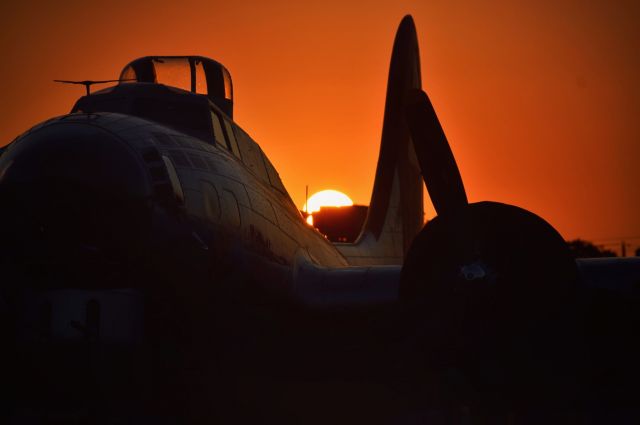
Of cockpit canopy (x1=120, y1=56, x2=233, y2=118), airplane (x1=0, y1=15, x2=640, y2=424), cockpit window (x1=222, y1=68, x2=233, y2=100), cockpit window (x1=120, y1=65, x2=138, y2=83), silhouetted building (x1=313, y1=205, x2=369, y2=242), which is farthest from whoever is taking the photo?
silhouetted building (x1=313, y1=205, x2=369, y2=242)

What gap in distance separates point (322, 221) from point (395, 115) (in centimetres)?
6540

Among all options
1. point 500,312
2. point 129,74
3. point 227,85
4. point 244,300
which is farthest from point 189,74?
point 500,312

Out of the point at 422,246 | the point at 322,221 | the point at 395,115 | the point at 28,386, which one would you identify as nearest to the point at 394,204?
the point at 395,115

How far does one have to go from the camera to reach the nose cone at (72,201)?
7.73 metres

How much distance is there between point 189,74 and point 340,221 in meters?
77.1

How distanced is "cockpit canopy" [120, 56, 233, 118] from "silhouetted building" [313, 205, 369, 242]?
7414 cm

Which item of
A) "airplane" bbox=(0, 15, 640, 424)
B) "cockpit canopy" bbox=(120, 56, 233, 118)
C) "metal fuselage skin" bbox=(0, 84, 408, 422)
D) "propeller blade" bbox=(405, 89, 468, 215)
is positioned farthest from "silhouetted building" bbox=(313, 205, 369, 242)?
"metal fuselage skin" bbox=(0, 84, 408, 422)

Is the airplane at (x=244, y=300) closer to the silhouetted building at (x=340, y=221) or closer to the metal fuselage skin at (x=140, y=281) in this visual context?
the metal fuselage skin at (x=140, y=281)

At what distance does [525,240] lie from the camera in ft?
30.1

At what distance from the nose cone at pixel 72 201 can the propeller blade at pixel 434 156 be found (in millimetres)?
3886

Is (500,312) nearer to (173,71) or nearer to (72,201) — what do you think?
(72,201)

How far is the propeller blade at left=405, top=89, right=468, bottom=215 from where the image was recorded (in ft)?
34.9

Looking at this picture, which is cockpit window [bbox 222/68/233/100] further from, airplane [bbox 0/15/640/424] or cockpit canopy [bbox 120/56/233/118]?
airplane [bbox 0/15/640/424]

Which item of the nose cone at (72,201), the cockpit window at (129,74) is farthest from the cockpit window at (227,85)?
the nose cone at (72,201)
